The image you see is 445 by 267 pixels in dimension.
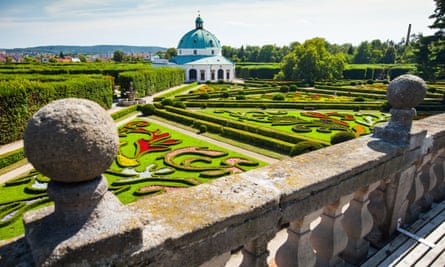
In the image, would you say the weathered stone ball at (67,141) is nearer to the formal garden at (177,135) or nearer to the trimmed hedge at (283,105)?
the formal garden at (177,135)

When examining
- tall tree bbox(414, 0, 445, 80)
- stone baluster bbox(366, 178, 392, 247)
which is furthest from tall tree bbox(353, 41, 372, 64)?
stone baluster bbox(366, 178, 392, 247)

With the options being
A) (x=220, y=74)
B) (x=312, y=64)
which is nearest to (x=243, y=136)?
(x=312, y=64)

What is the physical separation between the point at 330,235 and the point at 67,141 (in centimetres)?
279

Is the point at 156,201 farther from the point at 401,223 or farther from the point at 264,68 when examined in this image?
the point at 264,68

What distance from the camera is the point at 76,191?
1766 mm

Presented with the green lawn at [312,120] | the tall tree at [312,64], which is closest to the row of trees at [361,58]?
the tall tree at [312,64]

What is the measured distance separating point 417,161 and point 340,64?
→ 5570cm

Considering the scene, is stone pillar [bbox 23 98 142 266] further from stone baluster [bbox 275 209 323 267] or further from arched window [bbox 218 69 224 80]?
arched window [bbox 218 69 224 80]

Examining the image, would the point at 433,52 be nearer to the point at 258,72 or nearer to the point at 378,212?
the point at 378,212

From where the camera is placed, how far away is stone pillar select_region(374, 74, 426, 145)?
3.68 meters

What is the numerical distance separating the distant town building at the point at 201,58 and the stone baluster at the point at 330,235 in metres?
65.0

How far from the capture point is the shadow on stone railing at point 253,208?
1.75 meters

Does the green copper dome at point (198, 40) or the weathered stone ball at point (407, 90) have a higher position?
the green copper dome at point (198, 40)

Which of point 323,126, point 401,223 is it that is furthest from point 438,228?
point 323,126
